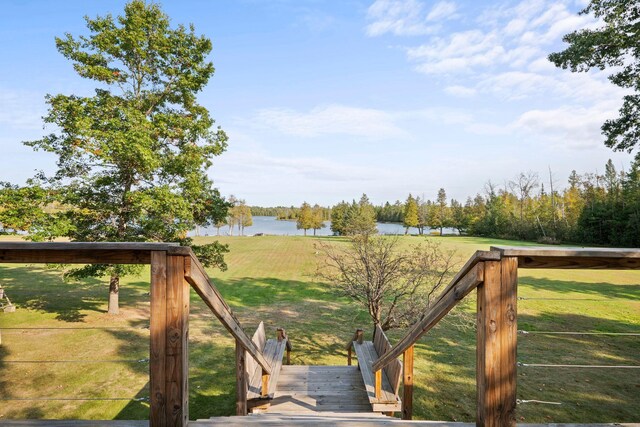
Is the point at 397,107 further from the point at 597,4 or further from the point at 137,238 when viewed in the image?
the point at 137,238

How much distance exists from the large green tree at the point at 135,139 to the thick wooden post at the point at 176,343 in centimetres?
943

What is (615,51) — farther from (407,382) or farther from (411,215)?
(411,215)

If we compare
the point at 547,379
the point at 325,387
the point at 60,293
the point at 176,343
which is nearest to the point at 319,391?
the point at 325,387

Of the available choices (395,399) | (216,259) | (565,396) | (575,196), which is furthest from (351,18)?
(575,196)

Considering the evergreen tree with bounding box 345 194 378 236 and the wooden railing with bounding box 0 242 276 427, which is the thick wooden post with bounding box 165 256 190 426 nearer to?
the wooden railing with bounding box 0 242 276 427

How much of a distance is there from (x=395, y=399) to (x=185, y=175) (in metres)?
10.1

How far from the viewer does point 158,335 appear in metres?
1.85

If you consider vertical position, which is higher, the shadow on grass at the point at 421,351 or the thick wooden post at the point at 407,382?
the thick wooden post at the point at 407,382

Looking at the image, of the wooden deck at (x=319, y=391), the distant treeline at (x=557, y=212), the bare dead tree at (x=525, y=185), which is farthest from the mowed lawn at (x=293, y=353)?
the bare dead tree at (x=525, y=185)

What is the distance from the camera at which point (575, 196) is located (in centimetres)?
5381

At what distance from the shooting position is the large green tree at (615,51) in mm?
9727

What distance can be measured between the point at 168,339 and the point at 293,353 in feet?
26.6

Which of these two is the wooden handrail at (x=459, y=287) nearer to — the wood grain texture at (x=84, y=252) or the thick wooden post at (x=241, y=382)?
the wood grain texture at (x=84, y=252)

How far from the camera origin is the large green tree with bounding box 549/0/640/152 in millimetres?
9727
